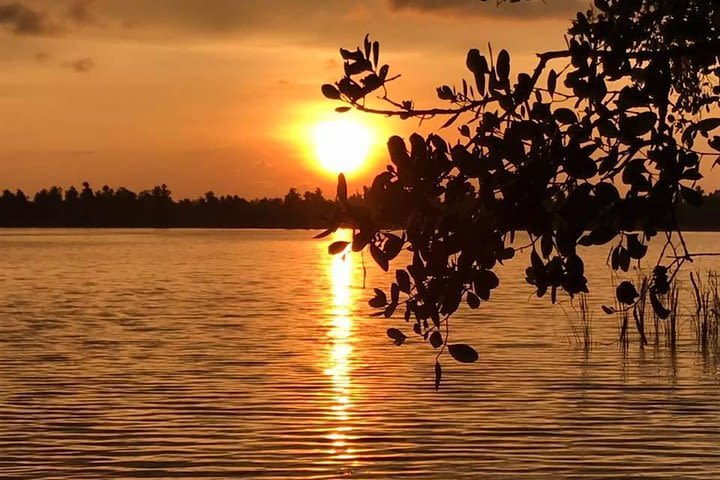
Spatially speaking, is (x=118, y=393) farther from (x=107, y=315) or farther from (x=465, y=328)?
(x=107, y=315)

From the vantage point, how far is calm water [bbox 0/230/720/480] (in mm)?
16766

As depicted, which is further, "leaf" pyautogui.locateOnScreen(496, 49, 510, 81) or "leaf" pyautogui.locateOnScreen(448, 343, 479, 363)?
"leaf" pyautogui.locateOnScreen(448, 343, 479, 363)

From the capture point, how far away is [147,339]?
3475 cm

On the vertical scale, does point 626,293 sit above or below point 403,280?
below

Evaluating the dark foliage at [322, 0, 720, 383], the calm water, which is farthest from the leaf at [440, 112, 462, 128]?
the calm water

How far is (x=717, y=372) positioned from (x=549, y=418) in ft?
23.7

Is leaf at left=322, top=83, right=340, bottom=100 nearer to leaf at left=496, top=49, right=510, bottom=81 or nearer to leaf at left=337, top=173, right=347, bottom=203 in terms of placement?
leaf at left=337, top=173, right=347, bottom=203

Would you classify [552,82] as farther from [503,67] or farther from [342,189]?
[342,189]

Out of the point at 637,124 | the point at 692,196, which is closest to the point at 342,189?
the point at 637,124

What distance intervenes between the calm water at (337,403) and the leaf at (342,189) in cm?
886

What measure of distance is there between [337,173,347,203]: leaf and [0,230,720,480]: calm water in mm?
8857

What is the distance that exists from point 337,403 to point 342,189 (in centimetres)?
1459

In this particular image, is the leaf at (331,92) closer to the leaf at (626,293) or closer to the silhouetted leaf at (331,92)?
the silhouetted leaf at (331,92)

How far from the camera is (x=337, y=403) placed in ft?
71.9
